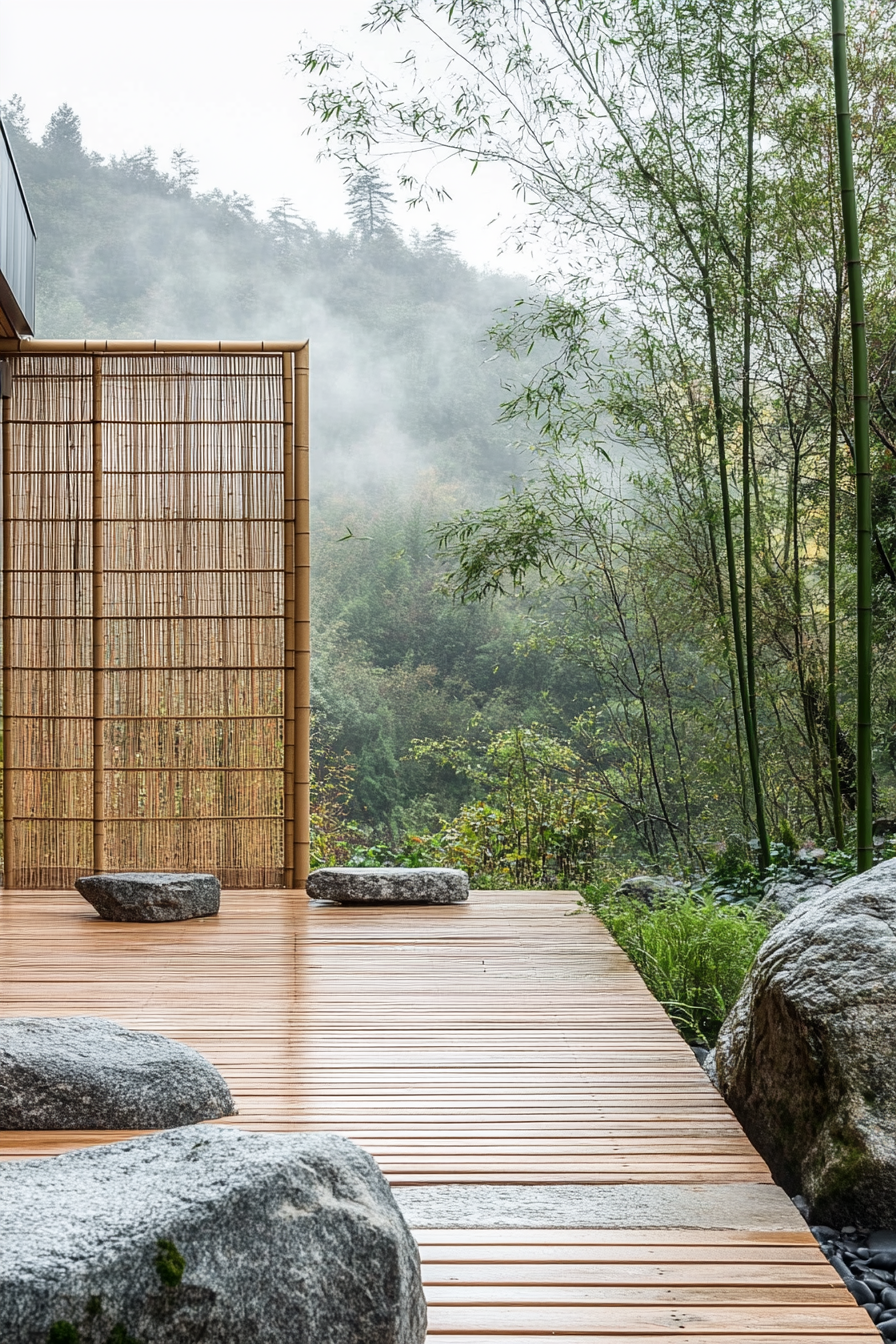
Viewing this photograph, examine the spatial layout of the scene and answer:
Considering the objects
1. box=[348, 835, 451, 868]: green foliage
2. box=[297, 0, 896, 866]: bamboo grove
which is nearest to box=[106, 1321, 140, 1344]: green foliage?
box=[297, 0, 896, 866]: bamboo grove

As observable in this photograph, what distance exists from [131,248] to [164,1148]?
46.4 feet

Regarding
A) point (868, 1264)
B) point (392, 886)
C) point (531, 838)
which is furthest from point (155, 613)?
point (868, 1264)

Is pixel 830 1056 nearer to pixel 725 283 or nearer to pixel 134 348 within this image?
pixel 725 283

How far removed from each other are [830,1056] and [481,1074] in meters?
0.73

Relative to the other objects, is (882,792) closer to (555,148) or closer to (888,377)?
(888,377)

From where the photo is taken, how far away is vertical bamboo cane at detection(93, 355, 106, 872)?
4715 mm

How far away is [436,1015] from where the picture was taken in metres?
2.70

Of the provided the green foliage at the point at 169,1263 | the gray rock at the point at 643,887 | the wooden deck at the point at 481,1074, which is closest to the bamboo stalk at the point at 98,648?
the wooden deck at the point at 481,1074

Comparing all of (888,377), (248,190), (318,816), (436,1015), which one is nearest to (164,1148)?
(436,1015)

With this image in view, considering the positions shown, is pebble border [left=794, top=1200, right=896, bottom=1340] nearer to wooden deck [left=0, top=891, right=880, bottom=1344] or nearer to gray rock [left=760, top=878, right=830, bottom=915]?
wooden deck [left=0, top=891, right=880, bottom=1344]

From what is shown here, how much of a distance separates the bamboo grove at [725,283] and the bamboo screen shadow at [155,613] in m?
0.94

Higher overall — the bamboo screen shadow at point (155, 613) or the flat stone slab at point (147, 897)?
the bamboo screen shadow at point (155, 613)

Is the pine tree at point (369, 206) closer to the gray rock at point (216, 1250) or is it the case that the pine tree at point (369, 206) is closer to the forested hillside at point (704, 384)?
the forested hillside at point (704, 384)

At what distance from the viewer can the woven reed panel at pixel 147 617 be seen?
4750 mm
